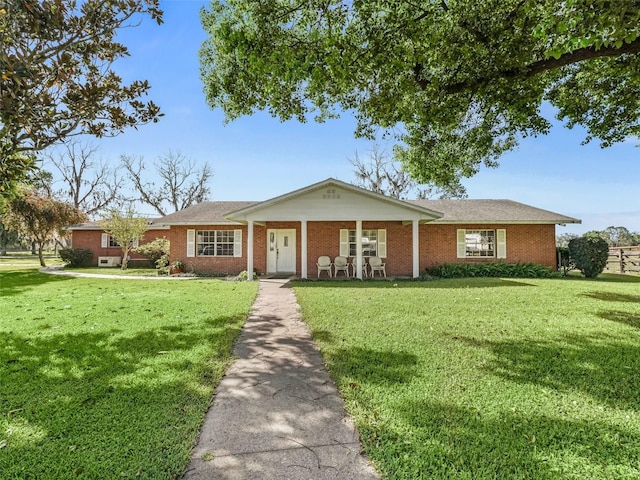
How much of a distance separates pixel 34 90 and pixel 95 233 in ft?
81.8

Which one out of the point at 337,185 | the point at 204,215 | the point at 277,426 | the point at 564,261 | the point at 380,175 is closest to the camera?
the point at 277,426

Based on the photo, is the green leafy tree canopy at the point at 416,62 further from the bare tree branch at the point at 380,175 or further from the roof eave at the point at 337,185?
Result: the bare tree branch at the point at 380,175

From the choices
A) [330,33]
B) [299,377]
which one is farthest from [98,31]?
[299,377]

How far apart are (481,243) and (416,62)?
44.5 feet

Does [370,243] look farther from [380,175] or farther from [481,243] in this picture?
[380,175]

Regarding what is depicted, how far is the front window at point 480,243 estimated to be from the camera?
18.2m

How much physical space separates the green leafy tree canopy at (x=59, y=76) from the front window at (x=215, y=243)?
1277 centimetres

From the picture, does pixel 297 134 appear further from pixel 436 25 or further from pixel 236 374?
pixel 236 374

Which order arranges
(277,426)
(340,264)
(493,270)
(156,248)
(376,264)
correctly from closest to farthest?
(277,426) → (376,264) → (340,264) → (493,270) → (156,248)

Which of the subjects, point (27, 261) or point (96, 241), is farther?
point (27, 261)

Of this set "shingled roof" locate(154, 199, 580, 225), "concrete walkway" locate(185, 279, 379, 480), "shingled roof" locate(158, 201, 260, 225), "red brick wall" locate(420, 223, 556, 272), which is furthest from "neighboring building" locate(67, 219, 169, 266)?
"concrete walkway" locate(185, 279, 379, 480)

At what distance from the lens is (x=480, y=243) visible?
1823 centimetres

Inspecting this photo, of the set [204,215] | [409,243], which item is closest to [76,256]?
[204,215]

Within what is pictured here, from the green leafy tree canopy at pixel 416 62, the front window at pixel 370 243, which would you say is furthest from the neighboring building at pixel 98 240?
the green leafy tree canopy at pixel 416 62
